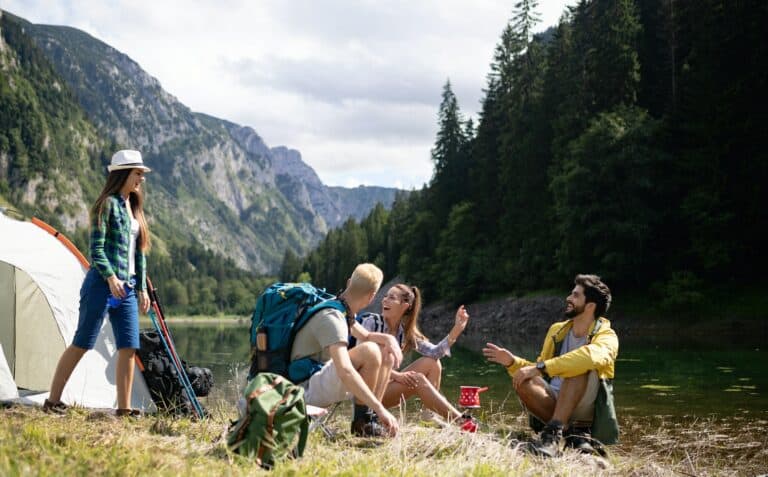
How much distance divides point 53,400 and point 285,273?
441ft

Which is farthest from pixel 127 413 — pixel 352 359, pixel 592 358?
pixel 592 358

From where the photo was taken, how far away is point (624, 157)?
115ft

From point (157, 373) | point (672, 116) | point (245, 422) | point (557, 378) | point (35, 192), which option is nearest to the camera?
point (245, 422)

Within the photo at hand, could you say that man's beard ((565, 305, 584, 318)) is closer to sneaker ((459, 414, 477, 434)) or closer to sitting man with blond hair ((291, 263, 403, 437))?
sneaker ((459, 414, 477, 434))

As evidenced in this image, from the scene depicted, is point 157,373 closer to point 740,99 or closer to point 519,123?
point 740,99

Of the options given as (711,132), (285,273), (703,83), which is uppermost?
(703,83)

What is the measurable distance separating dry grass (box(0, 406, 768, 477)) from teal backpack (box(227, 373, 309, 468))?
109mm

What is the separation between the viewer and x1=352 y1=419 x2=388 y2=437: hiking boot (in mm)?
5820

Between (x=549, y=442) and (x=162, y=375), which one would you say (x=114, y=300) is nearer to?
(x=162, y=375)

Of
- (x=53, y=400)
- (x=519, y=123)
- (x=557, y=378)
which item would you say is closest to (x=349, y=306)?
(x=557, y=378)

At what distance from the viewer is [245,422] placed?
183 inches

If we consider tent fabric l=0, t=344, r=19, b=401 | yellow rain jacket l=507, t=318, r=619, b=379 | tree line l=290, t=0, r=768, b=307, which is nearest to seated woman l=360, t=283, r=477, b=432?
yellow rain jacket l=507, t=318, r=619, b=379

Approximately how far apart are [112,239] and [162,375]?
221 centimetres

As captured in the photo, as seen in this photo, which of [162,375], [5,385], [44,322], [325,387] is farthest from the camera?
[44,322]
